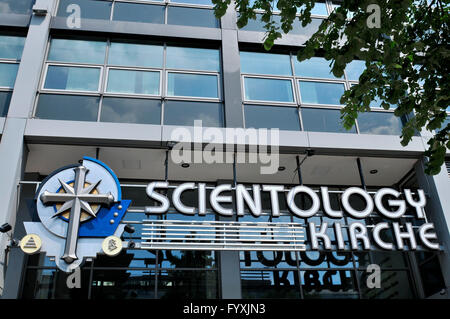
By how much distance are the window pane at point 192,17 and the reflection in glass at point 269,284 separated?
656 centimetres

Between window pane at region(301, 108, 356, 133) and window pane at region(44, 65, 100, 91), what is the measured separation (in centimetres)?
503

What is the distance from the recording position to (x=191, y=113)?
1008 centimetres

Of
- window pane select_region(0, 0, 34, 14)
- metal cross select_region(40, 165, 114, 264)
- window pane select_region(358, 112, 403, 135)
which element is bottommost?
metal cross select_region(40, 165, 114, 264)

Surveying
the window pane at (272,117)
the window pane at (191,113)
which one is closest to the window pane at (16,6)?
the window pane at (191,113)

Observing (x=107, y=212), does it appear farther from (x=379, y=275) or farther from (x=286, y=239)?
(x=379, y=275)

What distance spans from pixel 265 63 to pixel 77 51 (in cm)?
476

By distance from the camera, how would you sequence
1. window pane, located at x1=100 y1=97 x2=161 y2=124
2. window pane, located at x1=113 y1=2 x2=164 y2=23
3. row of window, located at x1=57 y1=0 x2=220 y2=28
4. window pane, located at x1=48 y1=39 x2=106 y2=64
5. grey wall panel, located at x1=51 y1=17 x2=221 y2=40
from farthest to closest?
window pane, located at x1=113 y1=2 x2=164 y2=23 < row of window, located at x1=57 y1=0 x2=220 y2=28 < grey wall panel, located at x1=51 y1=17 x2=221 y2=40 < window pane, located at x1=48 y1=39 x2=106 y2=64 < window pane, located at x1=100 y1=97 x2=161 y2=124

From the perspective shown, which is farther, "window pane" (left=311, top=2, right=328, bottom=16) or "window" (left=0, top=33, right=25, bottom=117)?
"window pane" (left=311, top=2, right=328, bottom=16)

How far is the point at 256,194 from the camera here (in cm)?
894

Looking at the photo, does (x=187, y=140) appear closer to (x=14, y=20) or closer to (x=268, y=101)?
(x=268, y=101)

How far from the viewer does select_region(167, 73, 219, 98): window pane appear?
1041cm

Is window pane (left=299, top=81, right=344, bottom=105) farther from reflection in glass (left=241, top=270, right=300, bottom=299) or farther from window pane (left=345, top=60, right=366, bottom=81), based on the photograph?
reflection in glass (left=241, top=270, right=300, bottom=299)

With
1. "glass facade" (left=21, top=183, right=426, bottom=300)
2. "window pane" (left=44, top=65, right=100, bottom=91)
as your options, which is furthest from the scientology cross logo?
"window pane" (left=44, top=65, right=100, bottom=91)

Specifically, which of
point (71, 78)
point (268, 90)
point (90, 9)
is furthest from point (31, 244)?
point (90, 9)
